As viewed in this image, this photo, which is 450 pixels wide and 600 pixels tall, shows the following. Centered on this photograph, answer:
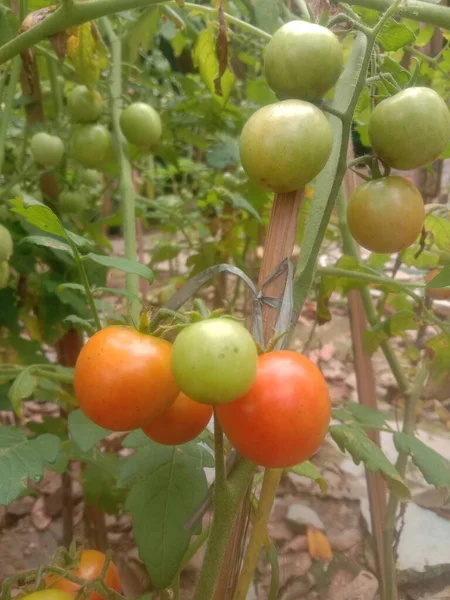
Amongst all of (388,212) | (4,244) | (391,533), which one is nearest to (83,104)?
(4,244)

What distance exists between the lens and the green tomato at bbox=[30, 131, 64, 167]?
1.12m

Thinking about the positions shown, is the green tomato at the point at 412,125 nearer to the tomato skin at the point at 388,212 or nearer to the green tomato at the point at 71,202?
the tomato skin at the point at 388,212

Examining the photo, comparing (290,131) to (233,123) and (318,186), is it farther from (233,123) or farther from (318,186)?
(233,123)

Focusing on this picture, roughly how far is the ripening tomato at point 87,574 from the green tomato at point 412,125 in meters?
0.59

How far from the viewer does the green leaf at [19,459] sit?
579 millimetres

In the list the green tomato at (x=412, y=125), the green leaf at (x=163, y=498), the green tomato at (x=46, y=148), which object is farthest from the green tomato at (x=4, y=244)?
the green tomato at (x=412, y=125)

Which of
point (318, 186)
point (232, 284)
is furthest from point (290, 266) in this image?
point (232, 284)

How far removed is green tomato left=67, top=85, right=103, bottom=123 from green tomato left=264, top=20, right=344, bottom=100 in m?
0.70

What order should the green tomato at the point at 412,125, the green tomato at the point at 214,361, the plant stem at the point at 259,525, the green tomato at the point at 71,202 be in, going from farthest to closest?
the green tomato at the point at 71,202
the plant stem at the point at 259,525
the green tomato at the point at 412,125
the green tomato at the point at 214,361

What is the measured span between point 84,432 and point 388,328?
21.0 inches

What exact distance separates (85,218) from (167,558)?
3.47 feet

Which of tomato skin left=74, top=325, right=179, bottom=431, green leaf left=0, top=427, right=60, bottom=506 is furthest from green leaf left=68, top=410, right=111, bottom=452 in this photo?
tomato skin left=74, top=325, right=179, bottom=431

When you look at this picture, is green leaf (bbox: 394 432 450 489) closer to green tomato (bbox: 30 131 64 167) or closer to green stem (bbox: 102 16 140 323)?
green stem (bbox: 102 16 140 323)

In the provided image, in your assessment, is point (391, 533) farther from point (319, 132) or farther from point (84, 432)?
point (319, 132)
